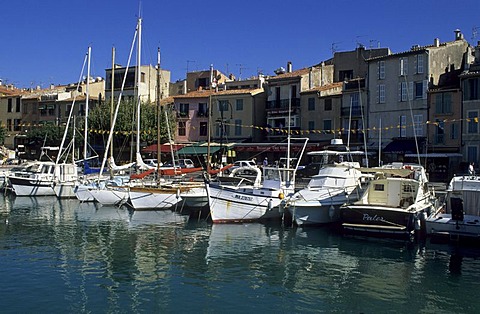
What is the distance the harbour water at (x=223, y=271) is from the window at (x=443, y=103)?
2581cm

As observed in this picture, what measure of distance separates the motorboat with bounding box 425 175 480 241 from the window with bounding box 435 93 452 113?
23316 mm

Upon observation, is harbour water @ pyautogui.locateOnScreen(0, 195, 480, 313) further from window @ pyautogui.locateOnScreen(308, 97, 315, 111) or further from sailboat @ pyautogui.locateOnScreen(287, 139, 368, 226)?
window @ pyautogui.locateOnScreen(308, 97, 315, 111)

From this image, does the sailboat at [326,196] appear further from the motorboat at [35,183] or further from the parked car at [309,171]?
the motorboat at [35,183]

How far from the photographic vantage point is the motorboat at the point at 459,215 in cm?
2473

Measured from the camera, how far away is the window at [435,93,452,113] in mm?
49428

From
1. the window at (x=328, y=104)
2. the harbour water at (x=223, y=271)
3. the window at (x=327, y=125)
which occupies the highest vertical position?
the window at (x=328, y=104)

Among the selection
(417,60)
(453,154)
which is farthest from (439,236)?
(417,60)

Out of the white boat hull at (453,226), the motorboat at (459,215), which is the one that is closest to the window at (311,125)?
the motorboat at (459,215)

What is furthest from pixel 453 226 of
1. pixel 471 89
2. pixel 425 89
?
pixel 425 89

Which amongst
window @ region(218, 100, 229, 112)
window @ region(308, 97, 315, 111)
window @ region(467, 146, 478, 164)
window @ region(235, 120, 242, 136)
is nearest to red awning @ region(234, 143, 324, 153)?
window @ region(235, 120, 242, 136)

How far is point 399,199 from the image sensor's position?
30.1 m

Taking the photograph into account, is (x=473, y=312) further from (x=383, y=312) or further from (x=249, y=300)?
→ (x=249, y=300)

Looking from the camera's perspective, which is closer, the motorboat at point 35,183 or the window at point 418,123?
the motorboat at point 35,183

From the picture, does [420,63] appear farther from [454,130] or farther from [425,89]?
[454,130]
